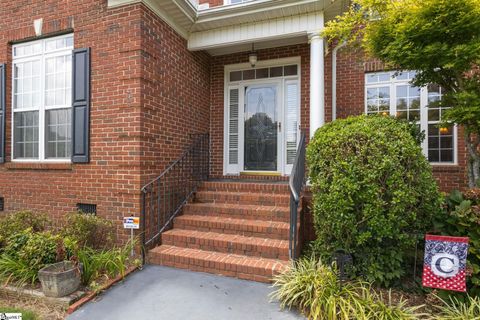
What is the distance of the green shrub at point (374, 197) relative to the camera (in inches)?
113

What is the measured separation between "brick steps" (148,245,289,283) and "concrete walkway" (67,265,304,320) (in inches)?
3.5

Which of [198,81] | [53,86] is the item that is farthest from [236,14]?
[53,86]

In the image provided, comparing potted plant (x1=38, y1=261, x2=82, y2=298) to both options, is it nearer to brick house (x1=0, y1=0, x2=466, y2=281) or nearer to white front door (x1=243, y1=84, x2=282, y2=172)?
brick house (x1=0, y1=0, x2=466, y2=281)

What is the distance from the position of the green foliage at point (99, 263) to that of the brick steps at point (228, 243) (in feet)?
2.36

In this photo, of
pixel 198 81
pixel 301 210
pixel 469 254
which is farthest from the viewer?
pixel 198 81

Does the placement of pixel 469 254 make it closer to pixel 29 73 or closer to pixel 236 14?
pixel 236 14

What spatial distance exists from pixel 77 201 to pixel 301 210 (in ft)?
11.5

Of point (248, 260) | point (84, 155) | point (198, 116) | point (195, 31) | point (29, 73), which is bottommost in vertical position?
point (248, 260)

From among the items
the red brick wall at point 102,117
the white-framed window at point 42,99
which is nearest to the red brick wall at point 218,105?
the red brick wall at point 102,117

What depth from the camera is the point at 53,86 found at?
477 cm

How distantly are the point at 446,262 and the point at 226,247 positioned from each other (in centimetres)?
244

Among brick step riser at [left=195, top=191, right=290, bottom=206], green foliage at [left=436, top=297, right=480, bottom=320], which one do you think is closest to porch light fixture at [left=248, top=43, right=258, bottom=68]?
brick step riser at [left=195, top=191, right=290, bottom=206]

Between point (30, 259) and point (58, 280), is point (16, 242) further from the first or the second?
point (58, 280)

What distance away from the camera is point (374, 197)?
2871 millimetres
